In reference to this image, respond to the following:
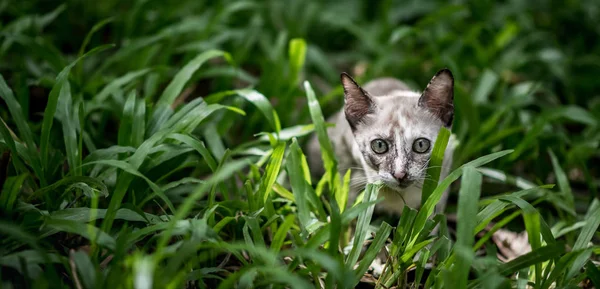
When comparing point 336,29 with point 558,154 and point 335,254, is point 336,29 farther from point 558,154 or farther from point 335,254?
point 335,254

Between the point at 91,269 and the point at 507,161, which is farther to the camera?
the point at 507,161

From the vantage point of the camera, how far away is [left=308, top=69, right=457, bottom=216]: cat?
268 cm

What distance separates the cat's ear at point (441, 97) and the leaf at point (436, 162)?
0.87 feet

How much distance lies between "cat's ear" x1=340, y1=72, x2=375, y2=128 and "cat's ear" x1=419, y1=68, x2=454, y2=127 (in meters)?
0.28

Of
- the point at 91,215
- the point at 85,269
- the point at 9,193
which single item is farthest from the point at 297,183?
the point at 9,193

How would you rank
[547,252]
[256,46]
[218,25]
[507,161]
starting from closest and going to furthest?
[547,252] → [507,161] → [218,25] → [256,46]

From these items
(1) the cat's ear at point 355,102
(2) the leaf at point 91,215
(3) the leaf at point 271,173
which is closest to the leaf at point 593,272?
(1) the cat's ear at point 355,102

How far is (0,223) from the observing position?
2070 millimetres

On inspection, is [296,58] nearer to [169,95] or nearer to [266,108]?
[266,108]

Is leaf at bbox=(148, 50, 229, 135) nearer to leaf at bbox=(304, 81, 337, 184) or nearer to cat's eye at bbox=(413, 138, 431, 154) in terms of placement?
leaf at bbox=(304, 81, 337, 184)

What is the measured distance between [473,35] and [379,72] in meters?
0.85

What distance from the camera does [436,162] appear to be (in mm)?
2625

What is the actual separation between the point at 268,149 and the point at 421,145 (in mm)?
953

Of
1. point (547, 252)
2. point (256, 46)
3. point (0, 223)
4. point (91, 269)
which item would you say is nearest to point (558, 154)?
point (547, 252)
